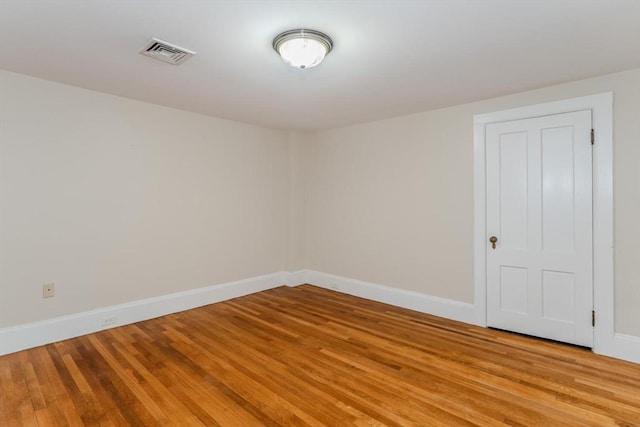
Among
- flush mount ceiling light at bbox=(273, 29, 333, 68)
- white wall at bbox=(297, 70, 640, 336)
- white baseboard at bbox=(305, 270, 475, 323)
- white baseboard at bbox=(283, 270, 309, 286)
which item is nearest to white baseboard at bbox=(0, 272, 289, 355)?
white baseboard at bbox=(283, 270, 309, 286)

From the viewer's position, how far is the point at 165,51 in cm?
238

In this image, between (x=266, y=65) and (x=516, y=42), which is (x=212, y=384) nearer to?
(x=266, y=65)

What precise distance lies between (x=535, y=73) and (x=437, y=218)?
1.73 m

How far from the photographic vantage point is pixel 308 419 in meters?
2.02

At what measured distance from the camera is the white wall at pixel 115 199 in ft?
9.73

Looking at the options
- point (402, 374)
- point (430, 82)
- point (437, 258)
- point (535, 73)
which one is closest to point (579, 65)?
point (535, 73)

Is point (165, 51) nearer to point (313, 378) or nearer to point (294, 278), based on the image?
point (313, 378)

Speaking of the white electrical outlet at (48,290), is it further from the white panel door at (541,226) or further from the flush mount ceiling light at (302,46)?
the white panel door at (541,226)

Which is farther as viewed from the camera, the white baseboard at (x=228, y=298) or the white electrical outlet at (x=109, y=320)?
the white electrical outlet at (x=109, y=320)

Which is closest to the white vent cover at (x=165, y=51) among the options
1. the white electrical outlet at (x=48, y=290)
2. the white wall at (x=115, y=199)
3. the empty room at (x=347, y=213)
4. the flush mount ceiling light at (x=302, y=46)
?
the empty room at (x=347, y=213)

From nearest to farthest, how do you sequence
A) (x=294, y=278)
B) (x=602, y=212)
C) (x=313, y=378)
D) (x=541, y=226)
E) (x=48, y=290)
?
(x=313, y=378) < (x=602, y=212) < (x=48, y=290) < (x=541, y=226) < (x=294, y=278)

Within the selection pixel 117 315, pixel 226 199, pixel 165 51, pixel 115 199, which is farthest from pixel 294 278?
pixel 165 51

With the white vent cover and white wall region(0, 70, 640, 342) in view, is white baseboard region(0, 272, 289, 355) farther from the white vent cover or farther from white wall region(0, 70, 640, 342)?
the white vent cover

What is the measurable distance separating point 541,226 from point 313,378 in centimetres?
260
